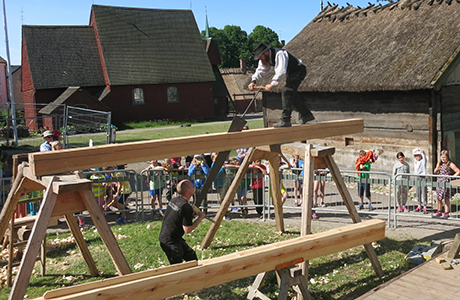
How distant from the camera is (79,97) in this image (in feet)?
109

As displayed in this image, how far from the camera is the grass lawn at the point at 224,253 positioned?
7.09 metres

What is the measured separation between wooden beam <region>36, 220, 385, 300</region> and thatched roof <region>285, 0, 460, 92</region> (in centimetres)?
764

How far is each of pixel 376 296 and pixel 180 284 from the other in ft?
8.04

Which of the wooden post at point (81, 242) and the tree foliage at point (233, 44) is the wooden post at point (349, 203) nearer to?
the wooden post at point (81, 242)

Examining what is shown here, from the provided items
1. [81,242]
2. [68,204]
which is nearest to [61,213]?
[68,204]

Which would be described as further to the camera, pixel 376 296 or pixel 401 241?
pixel 401 241

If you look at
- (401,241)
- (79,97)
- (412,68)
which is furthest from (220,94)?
(401,241)

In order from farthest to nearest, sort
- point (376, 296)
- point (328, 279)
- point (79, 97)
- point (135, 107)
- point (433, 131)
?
point (135, 107)
point (79, 97)
point (433, 131)
point (328, 279)
point (376, 296)

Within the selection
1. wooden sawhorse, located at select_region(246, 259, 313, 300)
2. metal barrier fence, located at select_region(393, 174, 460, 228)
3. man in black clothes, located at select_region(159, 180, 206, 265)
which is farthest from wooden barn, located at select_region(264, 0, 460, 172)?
wooden sawhorse, located at select_region(246, 259, 313, 300)

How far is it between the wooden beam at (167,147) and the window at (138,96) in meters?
32.2

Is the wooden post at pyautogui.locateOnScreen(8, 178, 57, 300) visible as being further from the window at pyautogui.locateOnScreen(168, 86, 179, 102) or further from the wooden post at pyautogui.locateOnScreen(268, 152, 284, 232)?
the window at pyautogui.locateOnScreen(168, 86, 179, 102)

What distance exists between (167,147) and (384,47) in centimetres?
1113

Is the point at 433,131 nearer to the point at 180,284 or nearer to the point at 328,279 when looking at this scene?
the point at 328,279

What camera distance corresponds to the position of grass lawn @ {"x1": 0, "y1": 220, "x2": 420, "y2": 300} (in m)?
7.09
